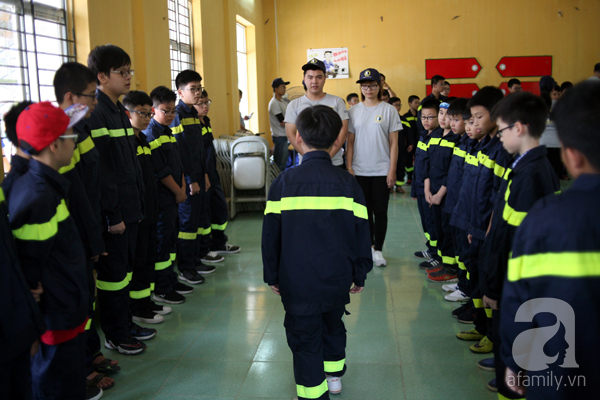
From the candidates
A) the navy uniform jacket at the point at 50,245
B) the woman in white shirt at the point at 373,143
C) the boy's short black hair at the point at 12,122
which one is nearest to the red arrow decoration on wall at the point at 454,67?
the woman in white shirt at the point at 373,143

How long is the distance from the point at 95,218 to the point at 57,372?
0.68 m

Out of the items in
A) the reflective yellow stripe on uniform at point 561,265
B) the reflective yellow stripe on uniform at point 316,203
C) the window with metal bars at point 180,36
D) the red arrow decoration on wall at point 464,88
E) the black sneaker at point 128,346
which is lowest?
the black sneaker at point 128,346

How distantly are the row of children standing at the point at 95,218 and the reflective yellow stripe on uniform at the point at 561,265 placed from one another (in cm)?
152

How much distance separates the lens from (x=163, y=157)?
3381mm

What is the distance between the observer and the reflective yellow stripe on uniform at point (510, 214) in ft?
5.96

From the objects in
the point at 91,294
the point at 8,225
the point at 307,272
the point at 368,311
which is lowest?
the point at 368,311

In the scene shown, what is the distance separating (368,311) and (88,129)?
81.2 inches

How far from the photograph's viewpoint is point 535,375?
4.12 ft

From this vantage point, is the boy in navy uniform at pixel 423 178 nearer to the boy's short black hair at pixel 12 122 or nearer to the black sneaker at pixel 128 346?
the black sneaker at pixel 128 346

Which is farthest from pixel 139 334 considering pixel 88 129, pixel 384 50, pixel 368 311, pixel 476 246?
pixel 384 50

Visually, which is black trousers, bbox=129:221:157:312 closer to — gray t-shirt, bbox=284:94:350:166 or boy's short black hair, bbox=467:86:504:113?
gray t-shirt, bbox=284:94:350:166

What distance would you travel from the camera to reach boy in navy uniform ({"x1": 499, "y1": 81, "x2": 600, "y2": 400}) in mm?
1119

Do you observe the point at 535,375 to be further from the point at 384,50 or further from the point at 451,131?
the point at 384,50

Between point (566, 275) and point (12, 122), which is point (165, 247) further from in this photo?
point (566, 275)
